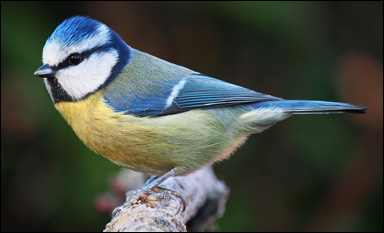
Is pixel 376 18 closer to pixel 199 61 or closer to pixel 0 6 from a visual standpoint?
pixel 199 61

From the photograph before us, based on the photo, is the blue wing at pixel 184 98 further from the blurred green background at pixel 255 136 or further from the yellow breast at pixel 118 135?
the blurred green background at pixel 255 136

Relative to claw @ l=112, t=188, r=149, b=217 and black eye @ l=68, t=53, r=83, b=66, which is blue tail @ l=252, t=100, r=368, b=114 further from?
black eye @ l=68, t=53, r=83, b=66

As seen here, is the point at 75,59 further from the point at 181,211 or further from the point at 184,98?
the point at 181,211

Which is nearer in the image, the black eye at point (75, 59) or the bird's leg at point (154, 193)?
the bird's leg at point (154, 193)

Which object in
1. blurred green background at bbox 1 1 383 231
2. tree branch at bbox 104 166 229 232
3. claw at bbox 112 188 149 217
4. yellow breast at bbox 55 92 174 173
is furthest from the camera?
blurred green background at bbox 1 1 383 231

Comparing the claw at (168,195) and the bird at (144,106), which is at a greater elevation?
the bird at (144,106)

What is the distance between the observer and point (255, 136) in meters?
3.07

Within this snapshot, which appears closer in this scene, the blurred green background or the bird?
the bird

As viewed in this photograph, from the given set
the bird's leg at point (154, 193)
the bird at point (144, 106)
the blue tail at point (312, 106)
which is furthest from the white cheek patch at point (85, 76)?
the blue tail at point (312, 106)

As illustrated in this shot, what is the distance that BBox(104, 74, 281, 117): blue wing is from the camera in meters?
2.05

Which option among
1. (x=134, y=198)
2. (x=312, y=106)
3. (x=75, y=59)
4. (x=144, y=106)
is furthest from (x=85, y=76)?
(x=312, y=106)

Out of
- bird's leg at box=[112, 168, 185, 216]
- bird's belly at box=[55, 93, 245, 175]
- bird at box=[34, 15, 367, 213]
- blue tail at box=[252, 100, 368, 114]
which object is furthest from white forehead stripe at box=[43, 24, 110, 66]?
blue tail at box=[252, 100, 368, 114]

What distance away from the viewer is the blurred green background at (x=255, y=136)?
2.74m

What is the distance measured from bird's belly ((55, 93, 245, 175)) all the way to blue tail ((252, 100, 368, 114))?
0.24m
